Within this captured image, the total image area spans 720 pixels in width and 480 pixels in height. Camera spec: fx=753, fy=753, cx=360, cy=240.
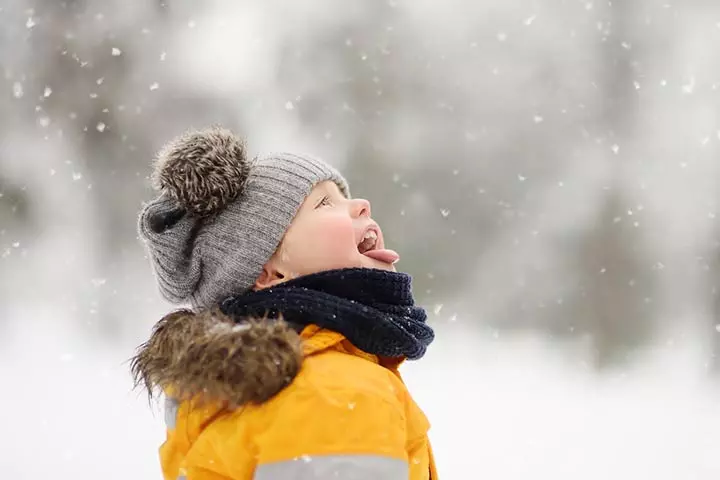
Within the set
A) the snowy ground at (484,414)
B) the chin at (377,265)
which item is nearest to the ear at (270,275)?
the chin at (377,265)

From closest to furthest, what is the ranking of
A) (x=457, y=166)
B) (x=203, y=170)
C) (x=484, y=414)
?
(x=203, y=170), (x=484, y=414), (x=457, y=166)

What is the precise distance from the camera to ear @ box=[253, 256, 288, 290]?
0.94 metres

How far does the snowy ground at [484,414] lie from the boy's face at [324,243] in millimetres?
1968

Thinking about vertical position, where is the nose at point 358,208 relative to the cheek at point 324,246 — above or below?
above

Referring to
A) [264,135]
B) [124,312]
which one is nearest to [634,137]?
[264,135]

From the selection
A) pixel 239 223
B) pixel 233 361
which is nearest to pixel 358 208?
pixel 239 223

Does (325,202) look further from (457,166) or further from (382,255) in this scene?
(457,166)

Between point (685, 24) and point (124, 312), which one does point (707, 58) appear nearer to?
point (685, 24)

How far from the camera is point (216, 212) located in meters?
0.95

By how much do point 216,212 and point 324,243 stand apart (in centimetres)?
15

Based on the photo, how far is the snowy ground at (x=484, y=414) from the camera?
109 inches

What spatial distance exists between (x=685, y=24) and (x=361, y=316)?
3.80 m

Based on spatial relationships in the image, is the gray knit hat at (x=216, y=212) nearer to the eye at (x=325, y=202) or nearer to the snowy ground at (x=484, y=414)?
the eye at (x=325, y=202)

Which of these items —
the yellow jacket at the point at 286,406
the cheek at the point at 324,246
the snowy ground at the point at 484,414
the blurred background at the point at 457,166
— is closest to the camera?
the yellow jacket at the point at 286,406
